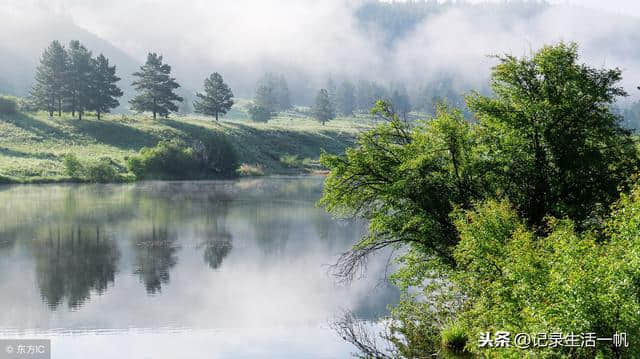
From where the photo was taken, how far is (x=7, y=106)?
14200cm

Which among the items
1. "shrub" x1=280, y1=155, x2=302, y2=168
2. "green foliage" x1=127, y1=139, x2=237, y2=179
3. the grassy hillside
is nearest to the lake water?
"green foliage" x1=127, y1=139, x2=237, y2=179

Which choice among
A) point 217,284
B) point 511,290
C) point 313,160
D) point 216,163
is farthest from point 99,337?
point 313,160

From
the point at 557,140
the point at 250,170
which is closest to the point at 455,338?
the point at 557,140

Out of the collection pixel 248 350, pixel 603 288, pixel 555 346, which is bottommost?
pixel 248 350

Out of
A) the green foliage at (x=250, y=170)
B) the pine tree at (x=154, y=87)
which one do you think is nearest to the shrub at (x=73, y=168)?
the green foliage at (x=250, y=170)

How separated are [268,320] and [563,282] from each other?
64.4 ft

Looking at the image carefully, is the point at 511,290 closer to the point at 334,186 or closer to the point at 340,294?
the point at 334,186

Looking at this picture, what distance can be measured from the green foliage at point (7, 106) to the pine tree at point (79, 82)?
11955 mm

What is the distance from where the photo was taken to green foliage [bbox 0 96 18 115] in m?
141

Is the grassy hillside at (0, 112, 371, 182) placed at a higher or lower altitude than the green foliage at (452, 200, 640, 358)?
higher

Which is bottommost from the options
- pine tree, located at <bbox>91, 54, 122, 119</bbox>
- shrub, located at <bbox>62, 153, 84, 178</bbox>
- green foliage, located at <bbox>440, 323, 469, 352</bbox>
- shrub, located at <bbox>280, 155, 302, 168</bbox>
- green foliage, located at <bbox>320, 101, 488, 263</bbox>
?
green foliage, located at <bbox>440, 323, 469, 352</bbox>

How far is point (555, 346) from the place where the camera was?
1580 centimetres

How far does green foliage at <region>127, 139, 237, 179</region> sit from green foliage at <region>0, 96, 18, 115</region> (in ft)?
134

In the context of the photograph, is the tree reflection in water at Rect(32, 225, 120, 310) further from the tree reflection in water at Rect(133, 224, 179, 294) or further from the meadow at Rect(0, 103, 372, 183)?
the meadow at Rect(0, 103, 372, 183)
